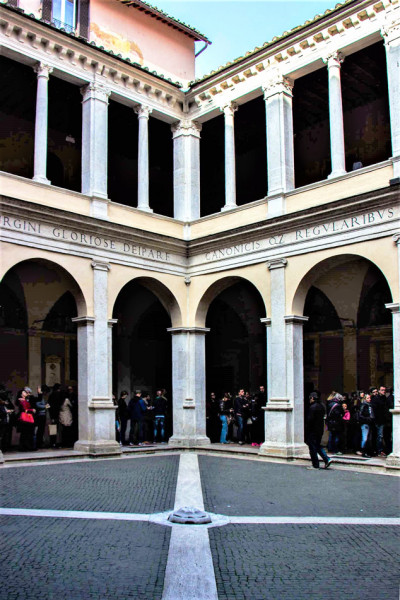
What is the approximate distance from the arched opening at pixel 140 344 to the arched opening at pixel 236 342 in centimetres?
155

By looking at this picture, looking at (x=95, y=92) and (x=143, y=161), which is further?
(x=143, y=161)

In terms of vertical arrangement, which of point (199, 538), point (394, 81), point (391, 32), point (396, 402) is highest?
point (391, 32)

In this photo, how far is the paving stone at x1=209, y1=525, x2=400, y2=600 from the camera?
17.4 feet

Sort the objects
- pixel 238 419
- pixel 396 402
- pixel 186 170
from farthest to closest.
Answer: pixel 186 170 → pixel 238 419 → pixel 396 402

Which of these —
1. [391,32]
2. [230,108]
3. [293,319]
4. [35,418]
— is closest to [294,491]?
[293,319]

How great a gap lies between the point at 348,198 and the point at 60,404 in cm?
875

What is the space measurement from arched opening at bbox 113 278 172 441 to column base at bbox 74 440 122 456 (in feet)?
14.4

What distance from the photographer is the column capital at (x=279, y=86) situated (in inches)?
651

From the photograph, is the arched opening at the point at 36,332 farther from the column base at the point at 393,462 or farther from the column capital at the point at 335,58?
the column capital at the point at 335,58

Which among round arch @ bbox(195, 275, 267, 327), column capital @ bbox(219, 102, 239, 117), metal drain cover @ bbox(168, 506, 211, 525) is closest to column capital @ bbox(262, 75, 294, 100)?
column capital @ bbox(219, 102, 239, 117)

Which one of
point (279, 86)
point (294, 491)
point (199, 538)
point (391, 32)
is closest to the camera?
point (199, 538)

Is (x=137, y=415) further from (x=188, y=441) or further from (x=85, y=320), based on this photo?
(x=85, y=320)

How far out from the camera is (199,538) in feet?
23.0

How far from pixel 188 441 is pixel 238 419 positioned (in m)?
1.50
